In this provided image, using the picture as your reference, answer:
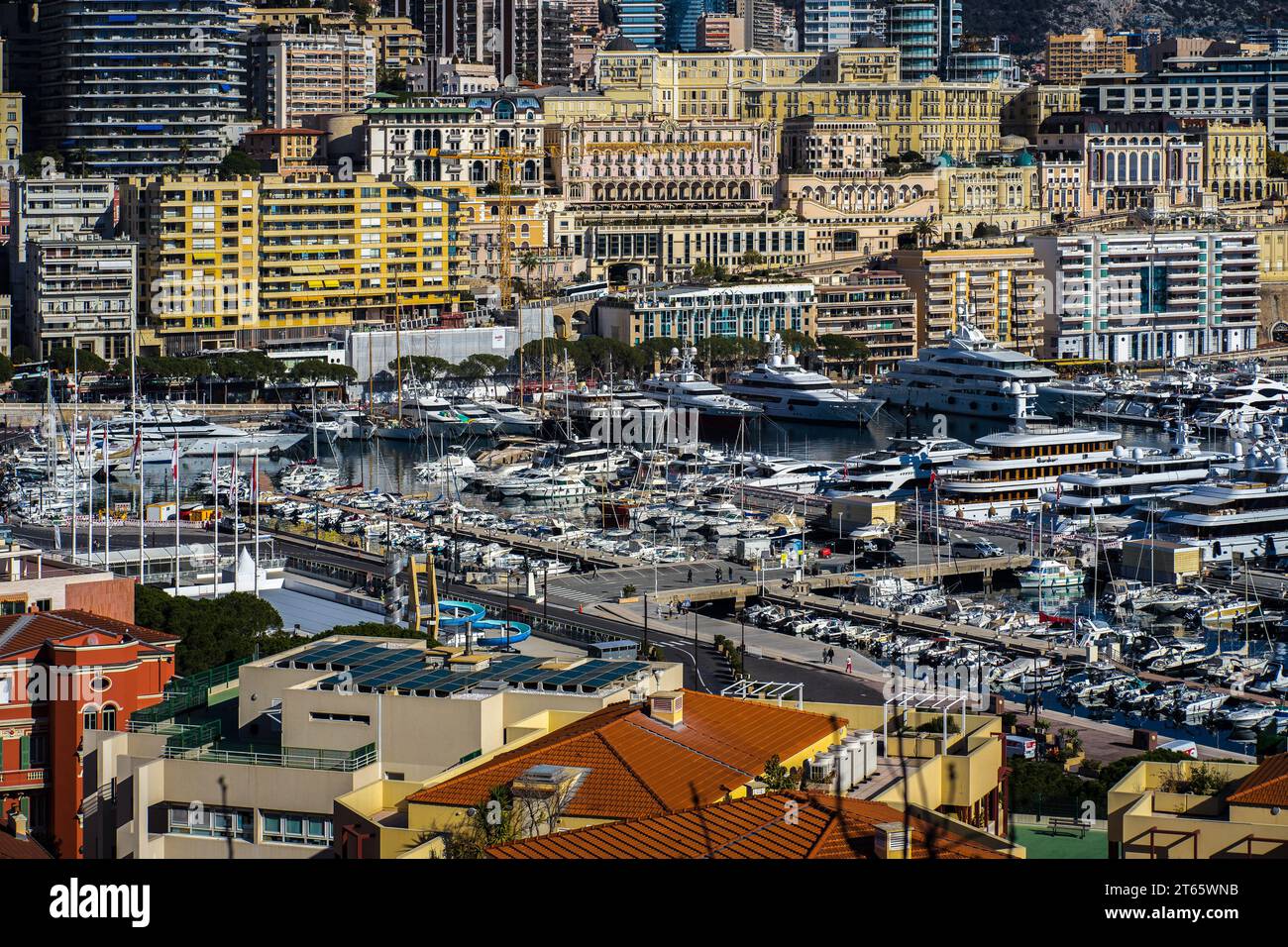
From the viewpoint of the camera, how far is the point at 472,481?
147ft

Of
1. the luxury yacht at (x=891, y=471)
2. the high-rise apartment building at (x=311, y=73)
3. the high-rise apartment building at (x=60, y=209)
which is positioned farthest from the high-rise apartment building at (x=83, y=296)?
the luxury yacht at (x=891, y=471)

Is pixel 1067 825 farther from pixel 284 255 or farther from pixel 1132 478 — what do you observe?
pixel 284 255

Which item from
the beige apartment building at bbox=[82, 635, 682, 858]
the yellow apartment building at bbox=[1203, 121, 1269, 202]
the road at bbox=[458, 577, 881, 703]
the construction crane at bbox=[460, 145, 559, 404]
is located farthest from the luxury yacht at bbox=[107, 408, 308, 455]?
the yellow apartment building at bbox=[1203, 121, 1269, 202]

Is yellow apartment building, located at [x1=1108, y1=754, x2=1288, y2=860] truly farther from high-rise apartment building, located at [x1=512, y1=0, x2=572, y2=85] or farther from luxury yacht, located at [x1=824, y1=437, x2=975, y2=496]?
high-rise apartment building, located at [x1=512, y1=0, x2=572, y2=85]

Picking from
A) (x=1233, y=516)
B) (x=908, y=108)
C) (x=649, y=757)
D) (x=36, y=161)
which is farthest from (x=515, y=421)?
(x=649, y=757)

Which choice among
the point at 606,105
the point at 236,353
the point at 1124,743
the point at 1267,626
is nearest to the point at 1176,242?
the point at 606,105

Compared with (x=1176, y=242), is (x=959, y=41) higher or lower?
higher

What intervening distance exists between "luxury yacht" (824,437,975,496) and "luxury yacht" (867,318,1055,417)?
1082cm

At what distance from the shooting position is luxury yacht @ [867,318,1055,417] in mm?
55188

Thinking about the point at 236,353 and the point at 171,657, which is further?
the point at 236,353
